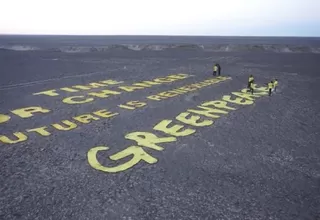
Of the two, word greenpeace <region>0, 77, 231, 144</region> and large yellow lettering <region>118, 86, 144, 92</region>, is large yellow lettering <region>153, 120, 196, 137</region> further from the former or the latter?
large yellow lettering <region>118, 86, 144, 92</region>

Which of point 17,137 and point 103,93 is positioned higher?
point 103,93

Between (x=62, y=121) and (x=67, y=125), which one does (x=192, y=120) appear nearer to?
(x=67, y=125)

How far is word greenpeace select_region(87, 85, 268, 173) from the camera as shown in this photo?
9453 mm

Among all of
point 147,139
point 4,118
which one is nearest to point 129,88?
point 4,118

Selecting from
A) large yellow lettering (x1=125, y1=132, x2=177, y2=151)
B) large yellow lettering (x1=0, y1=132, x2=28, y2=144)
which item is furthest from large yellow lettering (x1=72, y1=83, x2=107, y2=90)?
large yellow lettering (x1=125, y1=132, x2=177, y2=151)

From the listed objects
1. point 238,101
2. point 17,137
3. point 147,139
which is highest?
point 238,101

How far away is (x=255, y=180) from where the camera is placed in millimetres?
8289

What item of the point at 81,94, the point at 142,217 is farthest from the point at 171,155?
the point at 81,94

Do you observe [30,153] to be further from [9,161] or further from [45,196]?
[45,196]

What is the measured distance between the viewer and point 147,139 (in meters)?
11.3

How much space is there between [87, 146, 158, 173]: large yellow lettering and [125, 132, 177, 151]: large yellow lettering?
0.49 m

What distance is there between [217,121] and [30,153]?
8153 millimetres

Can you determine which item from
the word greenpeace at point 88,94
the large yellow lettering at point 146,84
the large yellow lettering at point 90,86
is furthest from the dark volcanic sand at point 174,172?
the large yellow lettering at point 146,84

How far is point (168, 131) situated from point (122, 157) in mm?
3053
